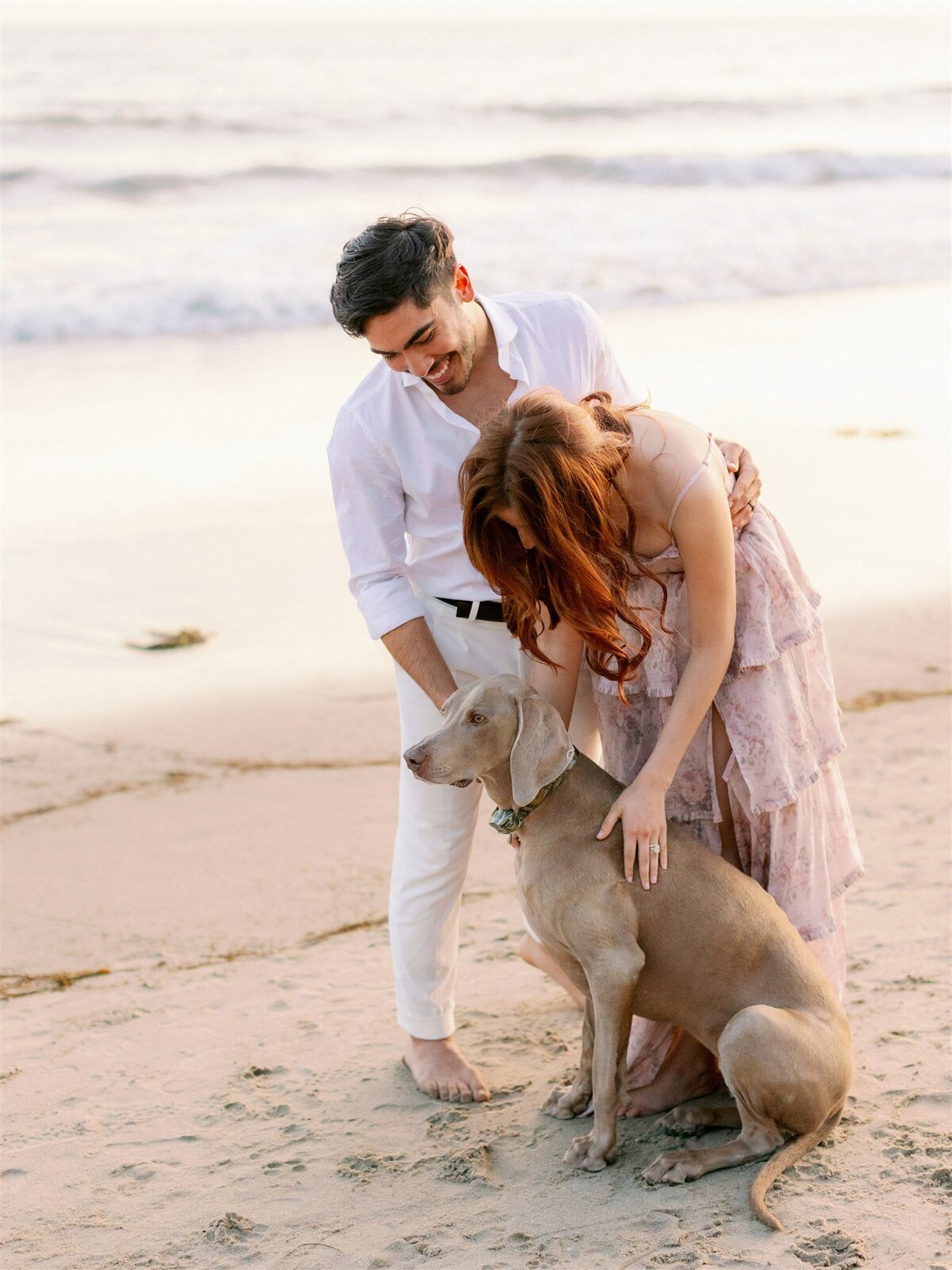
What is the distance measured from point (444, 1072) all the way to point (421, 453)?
1856 millimetres

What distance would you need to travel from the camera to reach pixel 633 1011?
140 inches

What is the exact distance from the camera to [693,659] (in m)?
3.34

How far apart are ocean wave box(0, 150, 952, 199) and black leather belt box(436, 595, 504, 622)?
16415 millimetres

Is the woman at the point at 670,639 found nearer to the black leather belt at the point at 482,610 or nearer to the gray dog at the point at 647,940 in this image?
the gray dog at the point at 647,940

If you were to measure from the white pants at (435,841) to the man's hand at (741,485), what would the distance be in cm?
65

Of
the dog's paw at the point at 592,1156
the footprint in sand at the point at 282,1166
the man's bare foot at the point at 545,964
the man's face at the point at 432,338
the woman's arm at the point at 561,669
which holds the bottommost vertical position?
the footprint in sand at the point at 282,1166

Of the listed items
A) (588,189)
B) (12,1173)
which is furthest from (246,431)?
(588,189)

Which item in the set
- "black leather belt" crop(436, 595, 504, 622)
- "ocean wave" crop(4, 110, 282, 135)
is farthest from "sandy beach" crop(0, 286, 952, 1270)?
"ocean wave" crop(4, 110, 282, 135)

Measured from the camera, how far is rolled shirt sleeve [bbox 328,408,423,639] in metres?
3.61

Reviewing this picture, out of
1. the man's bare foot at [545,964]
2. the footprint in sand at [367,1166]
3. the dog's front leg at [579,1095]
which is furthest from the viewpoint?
the man's bare foot at [545,964]

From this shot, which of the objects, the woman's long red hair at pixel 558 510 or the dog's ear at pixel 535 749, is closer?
the woman's long red hair at pixel 558 510

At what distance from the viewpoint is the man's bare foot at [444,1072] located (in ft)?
12.9

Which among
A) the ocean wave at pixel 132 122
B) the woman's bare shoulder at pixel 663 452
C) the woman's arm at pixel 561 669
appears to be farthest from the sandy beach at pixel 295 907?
the ocean wave at pixel 132 122

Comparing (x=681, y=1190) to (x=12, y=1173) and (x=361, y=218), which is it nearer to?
(x=12, y=1173)
